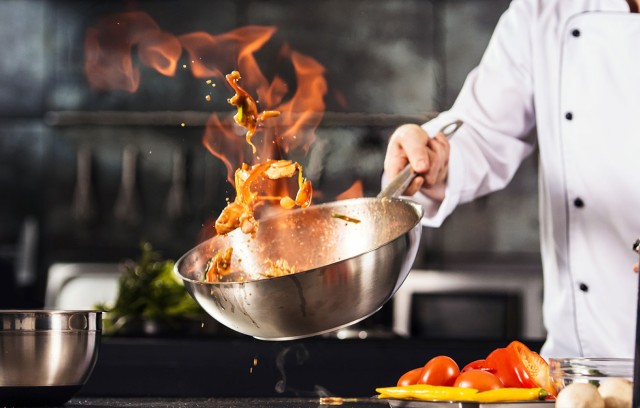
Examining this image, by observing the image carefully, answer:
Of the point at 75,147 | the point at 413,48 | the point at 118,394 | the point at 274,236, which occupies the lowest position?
the point at 118,394

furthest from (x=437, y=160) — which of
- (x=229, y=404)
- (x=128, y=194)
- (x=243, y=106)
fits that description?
(x=128, y=194)

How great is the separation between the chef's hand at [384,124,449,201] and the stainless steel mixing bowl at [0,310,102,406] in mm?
563

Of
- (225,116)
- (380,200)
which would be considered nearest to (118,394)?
(380,200)

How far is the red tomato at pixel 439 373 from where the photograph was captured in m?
1.08

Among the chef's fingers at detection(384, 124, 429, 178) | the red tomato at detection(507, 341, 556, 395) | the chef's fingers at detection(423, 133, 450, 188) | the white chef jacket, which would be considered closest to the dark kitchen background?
the white chef jacket

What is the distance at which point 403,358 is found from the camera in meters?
2.17

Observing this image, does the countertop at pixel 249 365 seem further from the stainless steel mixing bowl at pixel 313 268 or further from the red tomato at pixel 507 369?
A: the red tomato at pixel 507 369

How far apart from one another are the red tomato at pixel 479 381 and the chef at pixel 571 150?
560 mm

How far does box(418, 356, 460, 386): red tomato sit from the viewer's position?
1.08 metres

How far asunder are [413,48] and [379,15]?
0.20 m

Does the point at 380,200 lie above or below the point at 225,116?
below

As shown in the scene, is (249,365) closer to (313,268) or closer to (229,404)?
(229,404)

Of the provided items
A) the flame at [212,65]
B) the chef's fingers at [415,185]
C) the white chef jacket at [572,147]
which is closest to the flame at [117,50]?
the flame at [212,65]

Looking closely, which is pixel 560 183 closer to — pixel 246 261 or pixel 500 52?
pixel 500 52
